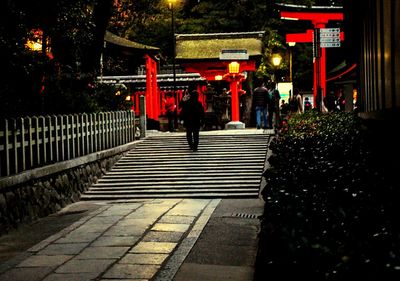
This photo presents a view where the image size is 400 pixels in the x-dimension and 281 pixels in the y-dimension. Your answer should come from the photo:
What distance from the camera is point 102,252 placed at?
7.36 m

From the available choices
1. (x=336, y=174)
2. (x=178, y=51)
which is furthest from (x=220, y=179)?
(x=178, y=51)

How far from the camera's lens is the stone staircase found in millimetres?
13219

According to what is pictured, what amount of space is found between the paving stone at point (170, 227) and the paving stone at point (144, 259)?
1666 mm

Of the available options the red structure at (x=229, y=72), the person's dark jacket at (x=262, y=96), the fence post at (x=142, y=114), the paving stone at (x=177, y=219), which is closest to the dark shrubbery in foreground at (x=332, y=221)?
the paving stone at (x=177, y=219)

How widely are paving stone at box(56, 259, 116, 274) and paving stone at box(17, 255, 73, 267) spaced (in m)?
0.15

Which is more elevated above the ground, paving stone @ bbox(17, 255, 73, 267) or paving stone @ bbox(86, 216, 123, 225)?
paving stone @ bbox(17, 255, 73, 267)

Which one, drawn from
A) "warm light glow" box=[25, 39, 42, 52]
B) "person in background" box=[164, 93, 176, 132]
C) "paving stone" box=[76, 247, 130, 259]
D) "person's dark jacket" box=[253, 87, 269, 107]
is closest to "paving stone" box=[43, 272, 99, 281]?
"paving stone" box=[76, 247, 130, 259]

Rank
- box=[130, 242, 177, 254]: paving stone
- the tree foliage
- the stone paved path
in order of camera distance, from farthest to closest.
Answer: the tree foliage
box=[130, 242, 177, 254]: paving stone
the stone paved path

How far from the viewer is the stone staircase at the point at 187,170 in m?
13.2

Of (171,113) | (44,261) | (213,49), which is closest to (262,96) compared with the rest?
(171,113)

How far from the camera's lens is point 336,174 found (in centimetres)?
565

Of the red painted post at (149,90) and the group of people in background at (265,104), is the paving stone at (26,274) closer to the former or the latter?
the group of people in background at (265,104)

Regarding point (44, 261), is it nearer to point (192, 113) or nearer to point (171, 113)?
point (192, 113)

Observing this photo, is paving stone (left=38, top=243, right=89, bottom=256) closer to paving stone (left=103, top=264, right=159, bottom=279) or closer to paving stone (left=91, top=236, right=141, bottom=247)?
paving stone (left=91, top=236, right=141, bottom=247)
